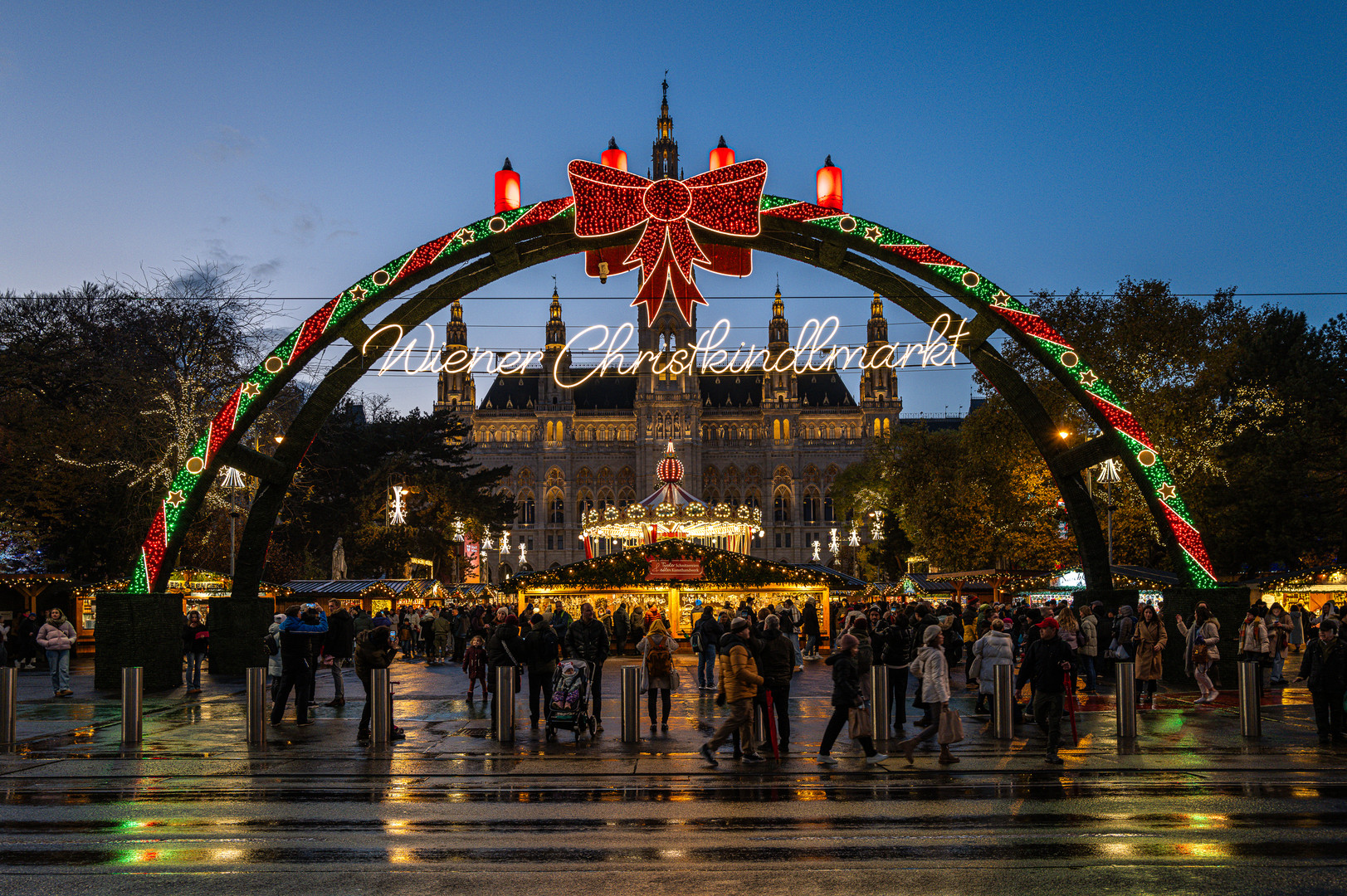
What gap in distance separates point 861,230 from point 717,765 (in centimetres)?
988

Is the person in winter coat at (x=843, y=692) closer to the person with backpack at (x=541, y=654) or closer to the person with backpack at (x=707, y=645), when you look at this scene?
the person with backpack at (x=541, y=654)

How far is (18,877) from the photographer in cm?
687

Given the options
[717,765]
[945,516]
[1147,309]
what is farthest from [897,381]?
[717,765]

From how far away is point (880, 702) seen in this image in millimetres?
13375

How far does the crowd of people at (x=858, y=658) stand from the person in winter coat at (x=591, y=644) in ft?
0.08

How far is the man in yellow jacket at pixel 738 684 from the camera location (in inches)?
441

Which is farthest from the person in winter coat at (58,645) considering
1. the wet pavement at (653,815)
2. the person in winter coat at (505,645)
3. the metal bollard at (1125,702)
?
the metal bollard at (1125,702)

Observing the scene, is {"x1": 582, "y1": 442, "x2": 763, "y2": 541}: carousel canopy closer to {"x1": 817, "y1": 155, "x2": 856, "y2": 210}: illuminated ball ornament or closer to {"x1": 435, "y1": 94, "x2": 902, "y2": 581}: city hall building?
{"x1": 817, "y1": 155, "x2": 856, "y2": 210}: illuminated ball ornament

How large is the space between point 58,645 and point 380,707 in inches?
337

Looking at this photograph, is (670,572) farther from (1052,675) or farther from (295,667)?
(1052,675)

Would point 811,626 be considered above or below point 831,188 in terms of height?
below

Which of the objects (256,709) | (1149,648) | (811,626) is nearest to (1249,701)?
(1149,648)

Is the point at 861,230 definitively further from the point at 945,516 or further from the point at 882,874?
the point at 945,516

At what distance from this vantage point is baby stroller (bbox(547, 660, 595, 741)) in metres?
13.3
